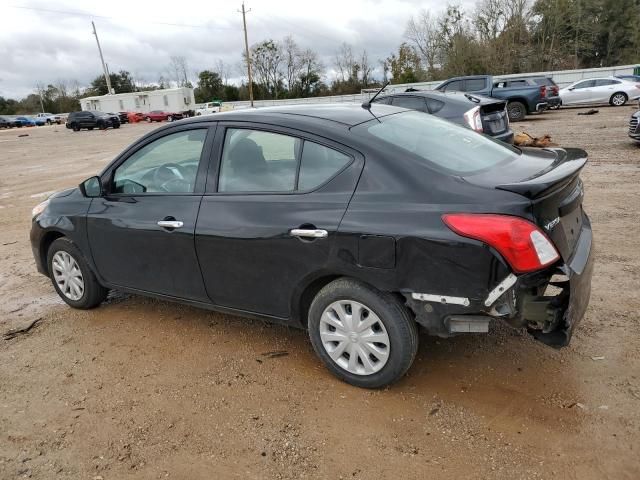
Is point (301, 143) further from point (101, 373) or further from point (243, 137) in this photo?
point (101, 373)

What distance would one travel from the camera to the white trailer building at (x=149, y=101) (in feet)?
183

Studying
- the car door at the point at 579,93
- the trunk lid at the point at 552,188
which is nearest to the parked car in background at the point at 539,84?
the car door at the point at 579,93

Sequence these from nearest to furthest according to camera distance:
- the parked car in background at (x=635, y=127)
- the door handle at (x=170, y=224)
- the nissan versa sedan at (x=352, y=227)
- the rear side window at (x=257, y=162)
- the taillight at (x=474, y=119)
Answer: the nissan versa sedan at (x=352, y=227) < the rear side window at (x=257, y=162) < the door handle at (x=170, y=224) < the taillight at (x=474, y=119) < the parked car in background at (x=635, y=127)

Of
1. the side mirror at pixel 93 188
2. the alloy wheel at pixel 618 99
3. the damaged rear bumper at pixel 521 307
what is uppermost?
the side mirror at pixel 93 188

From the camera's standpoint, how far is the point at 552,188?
8.43 feet

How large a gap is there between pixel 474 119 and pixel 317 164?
654 cm

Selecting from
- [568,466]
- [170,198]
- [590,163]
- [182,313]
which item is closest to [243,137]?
[170,198]

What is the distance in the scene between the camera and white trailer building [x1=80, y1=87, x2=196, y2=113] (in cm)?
5584

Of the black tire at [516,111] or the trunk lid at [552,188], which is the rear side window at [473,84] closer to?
the black tire at [516,111]

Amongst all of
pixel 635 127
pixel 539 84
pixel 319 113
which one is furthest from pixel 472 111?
pixel 539 84

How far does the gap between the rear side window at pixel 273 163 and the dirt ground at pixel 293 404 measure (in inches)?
47.4

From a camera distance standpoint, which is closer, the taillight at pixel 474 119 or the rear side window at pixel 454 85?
the taillight at pixel 474 119

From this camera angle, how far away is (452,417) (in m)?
2.76

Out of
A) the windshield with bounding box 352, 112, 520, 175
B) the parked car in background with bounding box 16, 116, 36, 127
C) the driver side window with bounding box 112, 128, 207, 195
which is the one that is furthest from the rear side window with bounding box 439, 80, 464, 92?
the parked car in background with bounding box 16, 116, 36, 127
